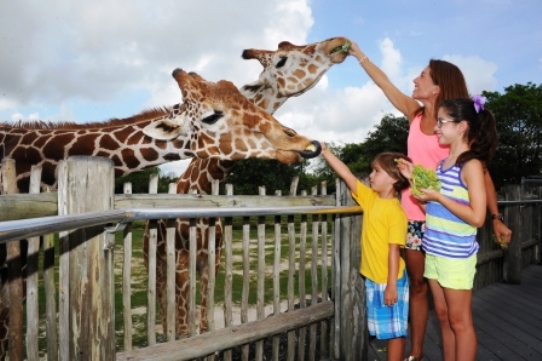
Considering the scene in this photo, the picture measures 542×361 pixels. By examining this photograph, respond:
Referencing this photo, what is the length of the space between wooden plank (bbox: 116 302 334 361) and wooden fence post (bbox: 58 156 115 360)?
0.30 m

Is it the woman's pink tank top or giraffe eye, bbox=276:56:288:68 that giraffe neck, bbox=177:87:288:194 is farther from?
the woman's pink tank top

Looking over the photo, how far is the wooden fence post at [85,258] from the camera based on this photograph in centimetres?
199

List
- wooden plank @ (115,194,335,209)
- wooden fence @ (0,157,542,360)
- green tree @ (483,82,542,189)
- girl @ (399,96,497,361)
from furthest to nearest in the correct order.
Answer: green tree @ (483,82,542,189) < girl @ (399,96,497,361) < wooden plank @ (115,194,335,209) < wooden fence @ (0,157,542,360)

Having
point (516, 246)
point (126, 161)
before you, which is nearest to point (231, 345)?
point (126, 161)

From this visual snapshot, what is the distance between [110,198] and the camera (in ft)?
6.82

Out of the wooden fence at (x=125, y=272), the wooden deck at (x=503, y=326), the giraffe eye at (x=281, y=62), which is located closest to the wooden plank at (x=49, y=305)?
the wooden fence at (x=125, y=272)

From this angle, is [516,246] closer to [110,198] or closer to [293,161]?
[293,161]

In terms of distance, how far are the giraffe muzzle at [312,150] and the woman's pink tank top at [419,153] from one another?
2.21ft

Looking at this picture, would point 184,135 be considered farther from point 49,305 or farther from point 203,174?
point 49,305

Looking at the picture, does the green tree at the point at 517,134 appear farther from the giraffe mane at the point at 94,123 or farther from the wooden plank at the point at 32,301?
the wooden plank at the point at 32,301

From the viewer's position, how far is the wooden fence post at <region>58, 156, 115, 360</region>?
6.51 feet

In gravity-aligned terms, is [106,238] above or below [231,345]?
above

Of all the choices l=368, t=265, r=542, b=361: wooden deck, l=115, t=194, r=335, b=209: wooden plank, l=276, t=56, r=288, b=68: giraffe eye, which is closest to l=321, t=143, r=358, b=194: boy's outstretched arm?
l=115, t=194, r=335, b=209: wooden plank

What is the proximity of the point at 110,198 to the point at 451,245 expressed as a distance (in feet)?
5.70
